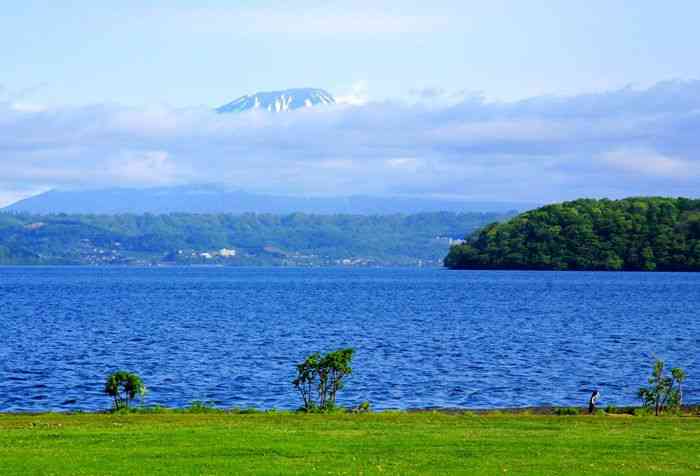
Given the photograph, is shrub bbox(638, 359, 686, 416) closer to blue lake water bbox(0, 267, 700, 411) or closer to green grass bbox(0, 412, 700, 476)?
green grass bbox(0, 412, 700, 476)

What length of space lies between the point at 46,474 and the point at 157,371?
A: 114 ft

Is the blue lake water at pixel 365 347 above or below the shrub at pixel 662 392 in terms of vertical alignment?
below

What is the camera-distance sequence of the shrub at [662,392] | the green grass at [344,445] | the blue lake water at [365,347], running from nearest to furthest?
the green grass at [344,445], the shrub at [662,392], the blue lake water at [365,347]

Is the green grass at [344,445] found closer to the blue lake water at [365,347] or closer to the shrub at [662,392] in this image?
the shrub at [662,392]

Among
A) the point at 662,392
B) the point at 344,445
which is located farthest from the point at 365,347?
the point at 344,445

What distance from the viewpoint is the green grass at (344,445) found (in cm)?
2181

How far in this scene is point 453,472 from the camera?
2138 centimetres

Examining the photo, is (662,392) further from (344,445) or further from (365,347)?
(365,347)

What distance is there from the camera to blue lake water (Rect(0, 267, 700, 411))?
46781mm

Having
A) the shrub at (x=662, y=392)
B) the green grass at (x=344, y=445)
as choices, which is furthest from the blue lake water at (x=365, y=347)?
the green grass at (x=344, y=445)

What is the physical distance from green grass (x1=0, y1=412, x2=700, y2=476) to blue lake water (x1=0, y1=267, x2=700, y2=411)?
500 inches

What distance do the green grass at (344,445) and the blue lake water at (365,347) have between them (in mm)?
12696

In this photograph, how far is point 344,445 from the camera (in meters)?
24.8

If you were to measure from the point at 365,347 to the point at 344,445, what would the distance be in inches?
1724
